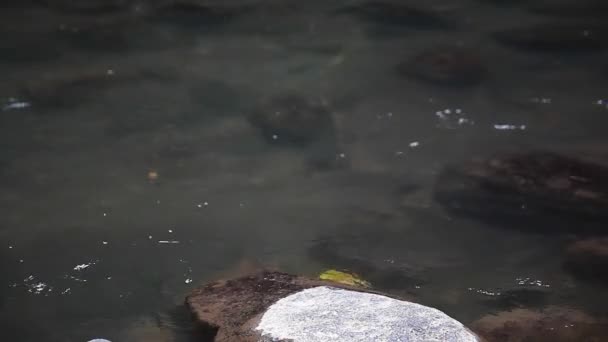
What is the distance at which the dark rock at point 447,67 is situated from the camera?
5.93 meters

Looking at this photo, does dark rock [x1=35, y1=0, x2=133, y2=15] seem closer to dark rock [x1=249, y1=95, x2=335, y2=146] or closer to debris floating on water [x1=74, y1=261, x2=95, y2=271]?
dark rock [x1=249, y1=95, x2=335, y2=146]

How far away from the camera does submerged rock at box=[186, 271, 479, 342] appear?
278 centimetres

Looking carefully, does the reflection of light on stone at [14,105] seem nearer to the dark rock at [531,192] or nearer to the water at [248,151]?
the water at [248,151]

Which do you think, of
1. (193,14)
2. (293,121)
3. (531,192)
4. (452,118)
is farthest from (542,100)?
(193,14)

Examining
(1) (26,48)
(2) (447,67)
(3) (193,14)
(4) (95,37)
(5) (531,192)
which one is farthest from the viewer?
(3) (193,14)

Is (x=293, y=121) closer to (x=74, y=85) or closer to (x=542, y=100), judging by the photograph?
(x=74, y=85)

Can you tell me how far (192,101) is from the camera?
223 inches

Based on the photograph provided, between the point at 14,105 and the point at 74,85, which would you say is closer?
the point at 14,105

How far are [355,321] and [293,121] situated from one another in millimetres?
2684

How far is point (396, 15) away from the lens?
22.4 feet

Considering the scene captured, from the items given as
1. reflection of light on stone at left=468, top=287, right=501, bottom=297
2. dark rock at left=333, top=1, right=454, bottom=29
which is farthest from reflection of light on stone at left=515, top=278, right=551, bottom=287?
dark rock at left=333, top=1, right=454, bottom=29

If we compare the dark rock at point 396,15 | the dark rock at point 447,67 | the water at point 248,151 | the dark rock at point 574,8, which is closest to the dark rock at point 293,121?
the water at point 248,151

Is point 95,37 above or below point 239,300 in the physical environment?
above

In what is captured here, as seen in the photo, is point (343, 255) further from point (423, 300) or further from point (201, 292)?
point (201, 292)
